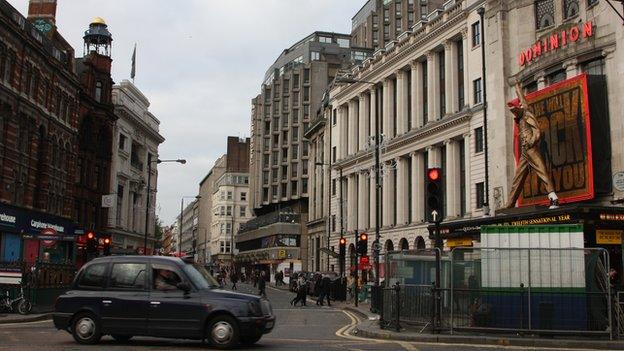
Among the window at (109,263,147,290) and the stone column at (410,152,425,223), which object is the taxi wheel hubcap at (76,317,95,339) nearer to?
the window at (109,263,147,290)

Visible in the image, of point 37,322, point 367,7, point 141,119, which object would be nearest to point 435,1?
point 367,7

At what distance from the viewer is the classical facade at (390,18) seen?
112 m

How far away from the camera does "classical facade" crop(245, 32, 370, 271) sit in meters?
98.8

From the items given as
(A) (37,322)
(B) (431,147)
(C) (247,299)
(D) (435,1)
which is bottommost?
(A) (37,322)

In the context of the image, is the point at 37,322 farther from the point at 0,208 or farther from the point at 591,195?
the point at 591,195

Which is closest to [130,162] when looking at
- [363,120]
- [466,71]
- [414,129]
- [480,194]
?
[363,120]

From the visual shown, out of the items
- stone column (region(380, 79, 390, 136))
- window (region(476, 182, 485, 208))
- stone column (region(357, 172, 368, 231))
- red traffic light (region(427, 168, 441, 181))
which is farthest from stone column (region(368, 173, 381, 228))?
red traffic light (region(427, 168, 441, 181))

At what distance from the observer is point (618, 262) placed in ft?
86.3

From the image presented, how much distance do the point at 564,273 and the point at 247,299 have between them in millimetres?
7771

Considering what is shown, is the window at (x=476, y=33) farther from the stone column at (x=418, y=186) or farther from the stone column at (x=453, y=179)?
the stone column at (x=418, y=186)

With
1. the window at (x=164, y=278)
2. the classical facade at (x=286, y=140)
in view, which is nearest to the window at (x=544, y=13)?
the window at (x=164, y=278)

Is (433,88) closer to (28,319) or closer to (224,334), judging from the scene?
(28,319)

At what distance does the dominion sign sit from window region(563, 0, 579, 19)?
4.06m

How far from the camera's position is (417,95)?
2245 inches
